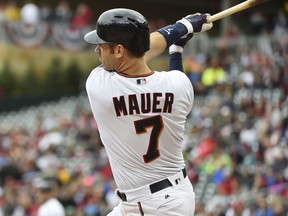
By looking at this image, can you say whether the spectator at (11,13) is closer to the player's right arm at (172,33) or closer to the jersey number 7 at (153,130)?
the player's right arm at (172,33)

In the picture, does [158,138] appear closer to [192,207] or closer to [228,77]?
[192,207]

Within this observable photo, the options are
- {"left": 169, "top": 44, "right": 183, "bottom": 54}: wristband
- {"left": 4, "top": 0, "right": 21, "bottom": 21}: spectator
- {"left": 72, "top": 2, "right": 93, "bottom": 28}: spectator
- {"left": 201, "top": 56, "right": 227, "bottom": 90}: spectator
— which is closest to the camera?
{"left": 169, "top": 44, "right": 183, "bottom": 54}: wristband

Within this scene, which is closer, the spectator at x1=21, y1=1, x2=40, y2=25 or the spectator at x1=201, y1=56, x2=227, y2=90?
the spectator at x1=201, y1=56, x2=227, y2=90

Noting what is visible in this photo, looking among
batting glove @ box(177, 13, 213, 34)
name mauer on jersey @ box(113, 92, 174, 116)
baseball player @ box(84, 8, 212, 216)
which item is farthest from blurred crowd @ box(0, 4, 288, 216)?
name mauer on jersey @ box(113, 92, 174, 116)

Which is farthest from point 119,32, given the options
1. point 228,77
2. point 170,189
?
point 228,77

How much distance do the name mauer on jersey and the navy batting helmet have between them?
251mm

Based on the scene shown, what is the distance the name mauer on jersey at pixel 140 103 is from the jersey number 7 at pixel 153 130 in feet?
0.17

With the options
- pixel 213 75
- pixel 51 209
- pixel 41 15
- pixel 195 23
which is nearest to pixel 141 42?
pixel 195 23

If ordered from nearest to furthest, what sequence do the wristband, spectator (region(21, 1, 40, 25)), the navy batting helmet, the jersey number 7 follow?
the navy batting helmet
the jersey number 7
the wristband
spectator (region(21, 1, 40, 25))

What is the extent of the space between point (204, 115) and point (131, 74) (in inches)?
441

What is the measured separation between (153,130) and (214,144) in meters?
9.06

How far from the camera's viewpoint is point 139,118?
4105 millimetres

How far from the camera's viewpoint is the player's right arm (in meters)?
4.38

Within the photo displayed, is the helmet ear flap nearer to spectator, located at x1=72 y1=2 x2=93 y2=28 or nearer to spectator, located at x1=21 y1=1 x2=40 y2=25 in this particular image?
spectator, located at x1=21 y1=1 x2=40 y2=25
